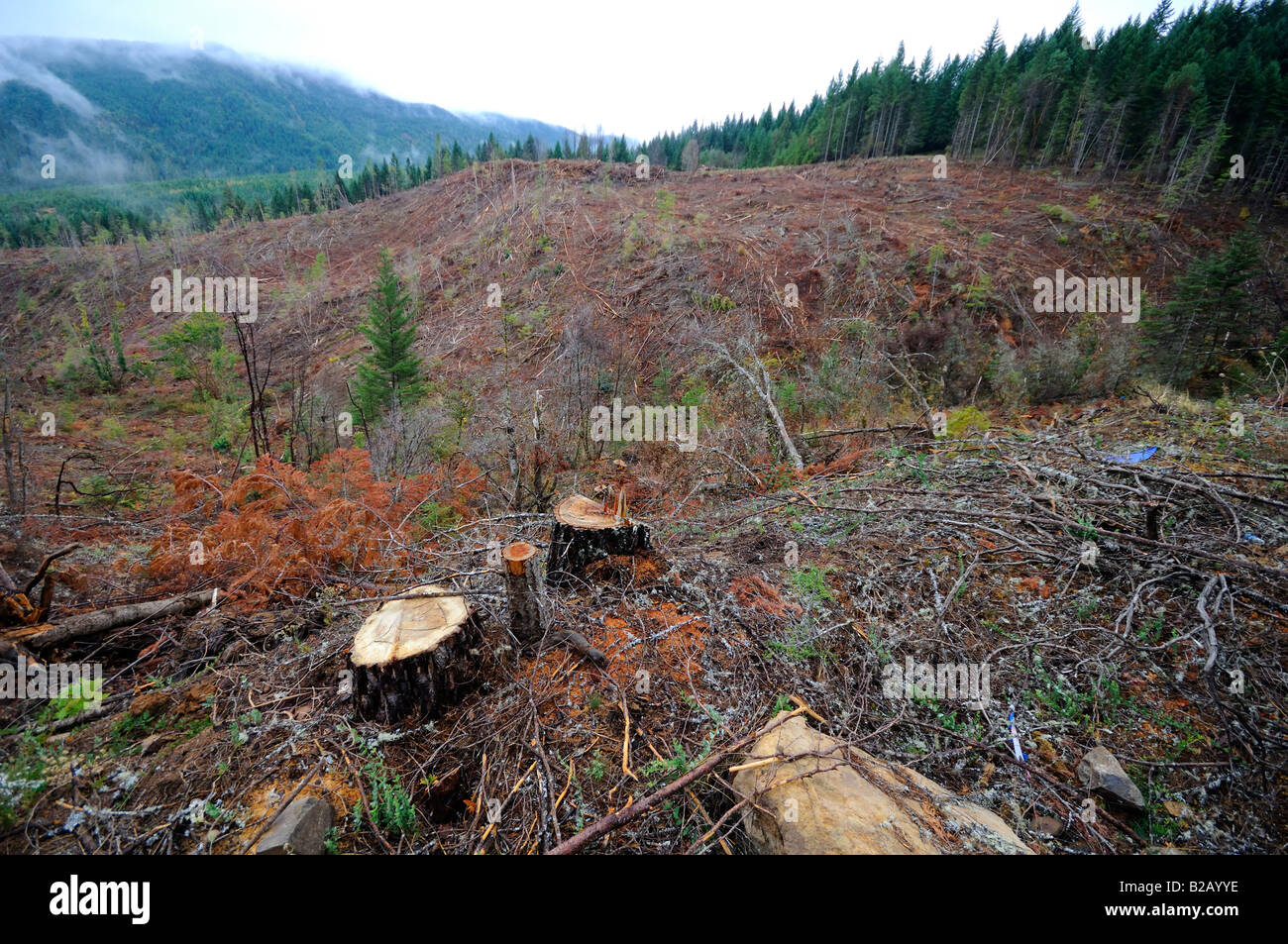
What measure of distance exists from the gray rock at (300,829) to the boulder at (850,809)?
183 cm

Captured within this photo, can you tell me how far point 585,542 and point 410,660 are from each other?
155cm

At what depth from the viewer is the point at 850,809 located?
2037 mm

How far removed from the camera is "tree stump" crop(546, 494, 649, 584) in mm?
3758

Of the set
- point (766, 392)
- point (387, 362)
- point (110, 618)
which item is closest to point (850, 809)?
point (110, 618)

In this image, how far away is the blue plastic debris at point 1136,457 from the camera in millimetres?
5068

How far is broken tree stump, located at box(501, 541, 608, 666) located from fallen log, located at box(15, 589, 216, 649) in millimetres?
2603

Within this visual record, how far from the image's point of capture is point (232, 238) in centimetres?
4331

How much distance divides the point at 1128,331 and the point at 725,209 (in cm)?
1799

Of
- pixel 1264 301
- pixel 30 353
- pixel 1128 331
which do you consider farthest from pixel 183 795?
pixel 30 353

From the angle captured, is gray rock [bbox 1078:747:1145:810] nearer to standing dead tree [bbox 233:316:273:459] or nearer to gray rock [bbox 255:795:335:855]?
gray rock [bbox 255:795:335:855]

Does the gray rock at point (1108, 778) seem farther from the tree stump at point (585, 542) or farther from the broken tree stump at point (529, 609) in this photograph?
→ the tree stump at point (585, 542)

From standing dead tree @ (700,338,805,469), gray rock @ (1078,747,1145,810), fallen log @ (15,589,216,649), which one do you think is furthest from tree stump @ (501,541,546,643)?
standing dead tree @ (700,338,805,469)

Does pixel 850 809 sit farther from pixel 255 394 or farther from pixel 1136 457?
pixel 255 394

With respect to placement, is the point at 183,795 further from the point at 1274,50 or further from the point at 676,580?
the point at 1274,50
